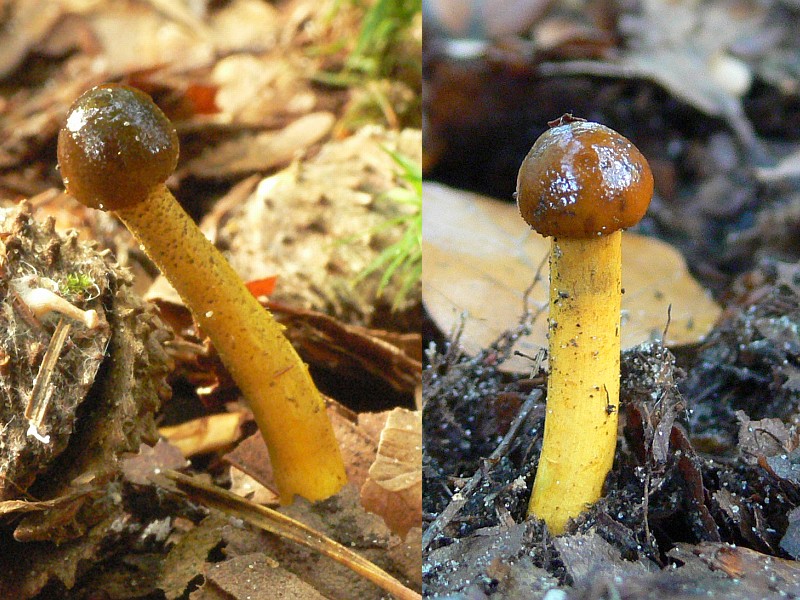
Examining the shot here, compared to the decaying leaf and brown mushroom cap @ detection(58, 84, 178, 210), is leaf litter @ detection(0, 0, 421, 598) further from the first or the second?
brown mushroom cap @ detection(58, 84, 178, 210)

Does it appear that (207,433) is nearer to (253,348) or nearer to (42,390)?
(253,348)

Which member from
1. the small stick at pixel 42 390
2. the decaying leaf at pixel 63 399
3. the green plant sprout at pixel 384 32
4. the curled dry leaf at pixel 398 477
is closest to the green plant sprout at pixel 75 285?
the decaying leaf at pixel 63 399

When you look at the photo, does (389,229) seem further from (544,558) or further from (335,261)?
(544,558)

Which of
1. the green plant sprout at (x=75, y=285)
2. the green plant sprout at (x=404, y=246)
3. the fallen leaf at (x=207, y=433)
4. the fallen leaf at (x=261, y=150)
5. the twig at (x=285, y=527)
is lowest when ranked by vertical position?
the fallen leaf at (x=207, y=433)

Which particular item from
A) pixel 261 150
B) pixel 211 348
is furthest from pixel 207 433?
pixel 261 150

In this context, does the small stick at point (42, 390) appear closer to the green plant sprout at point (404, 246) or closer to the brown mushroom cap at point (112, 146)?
the brown mushroom cap at point (112, 146)

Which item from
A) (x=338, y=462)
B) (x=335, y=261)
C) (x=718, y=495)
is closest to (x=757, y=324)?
(x=718, y=495)
